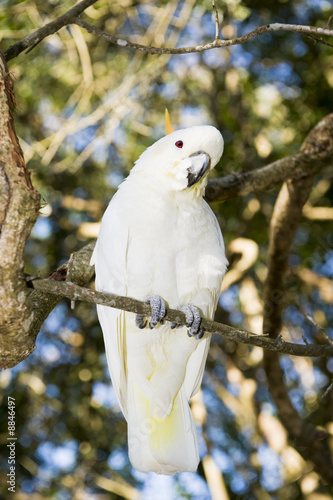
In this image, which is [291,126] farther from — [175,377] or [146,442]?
[146,442]

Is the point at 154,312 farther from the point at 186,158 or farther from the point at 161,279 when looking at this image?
the point at 186,158

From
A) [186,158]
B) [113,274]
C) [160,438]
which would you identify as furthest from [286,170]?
[160,438]

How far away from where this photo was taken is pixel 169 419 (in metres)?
2.11

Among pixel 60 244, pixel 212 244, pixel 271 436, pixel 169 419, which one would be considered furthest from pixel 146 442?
pixel 60 244

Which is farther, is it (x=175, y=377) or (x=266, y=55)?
(x=266, y=55)

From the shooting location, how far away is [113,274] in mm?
1943

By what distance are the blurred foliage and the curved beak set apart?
1.45 meters

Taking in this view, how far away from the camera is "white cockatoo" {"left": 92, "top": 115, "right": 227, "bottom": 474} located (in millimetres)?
1959

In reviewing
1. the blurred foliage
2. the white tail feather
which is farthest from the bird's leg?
the blurred foliage

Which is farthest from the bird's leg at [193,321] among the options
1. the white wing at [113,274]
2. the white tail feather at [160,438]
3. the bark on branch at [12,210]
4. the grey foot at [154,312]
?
the bark on branch at [12,210]

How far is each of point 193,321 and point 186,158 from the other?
60 cm

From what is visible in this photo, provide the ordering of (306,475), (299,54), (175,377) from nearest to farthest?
(175,377)
(306,475)
(299,54)

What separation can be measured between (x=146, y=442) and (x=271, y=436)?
5.80 ft

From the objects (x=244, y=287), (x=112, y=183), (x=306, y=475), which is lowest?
(x=306, y=475)
